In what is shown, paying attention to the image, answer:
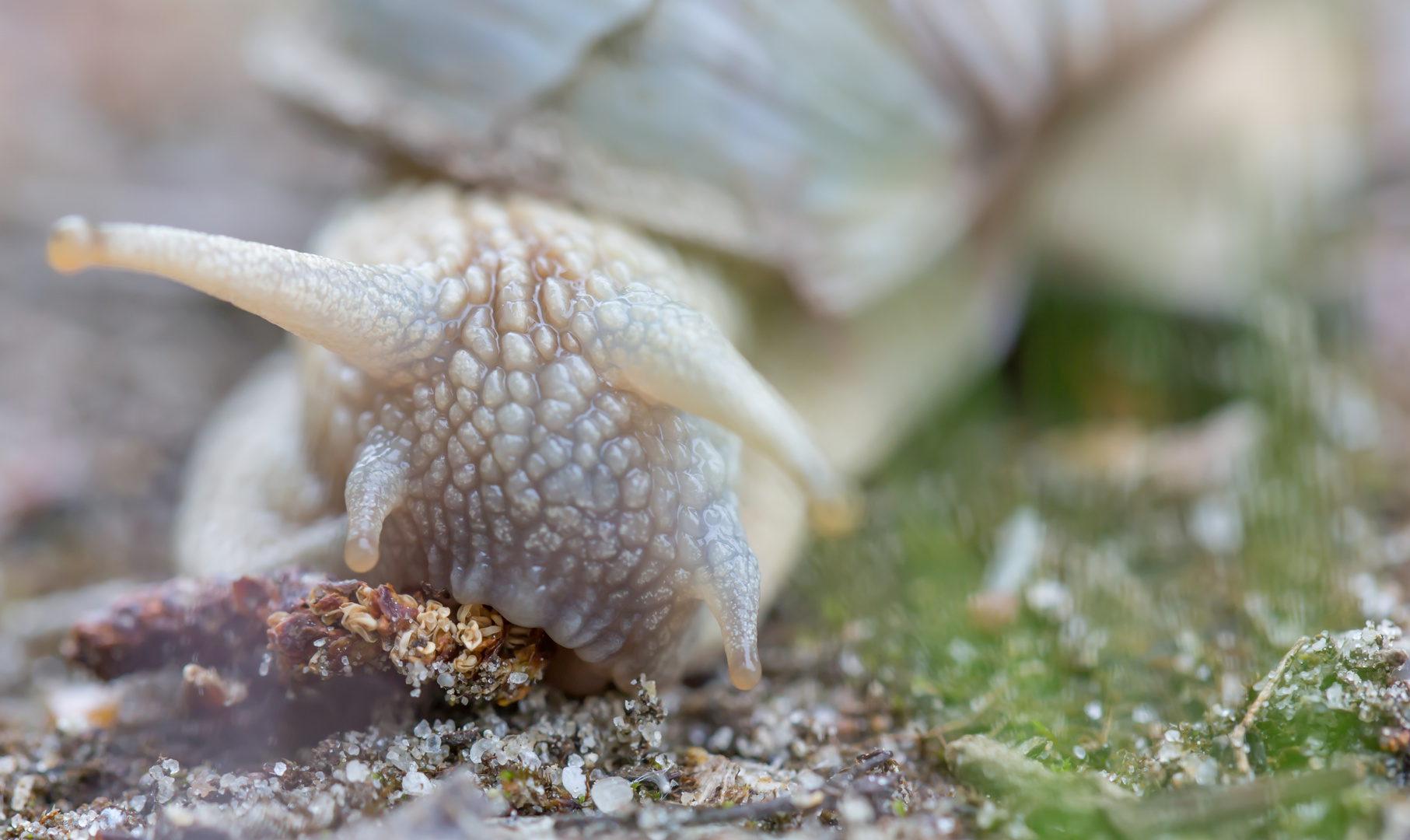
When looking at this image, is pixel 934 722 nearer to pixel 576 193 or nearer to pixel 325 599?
pixel 325 599

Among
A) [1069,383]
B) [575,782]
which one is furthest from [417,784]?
[1069,383]

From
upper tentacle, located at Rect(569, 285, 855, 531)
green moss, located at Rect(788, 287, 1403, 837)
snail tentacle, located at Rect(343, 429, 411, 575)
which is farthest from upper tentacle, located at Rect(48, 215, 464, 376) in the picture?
green moss, located at Rect(788, 287, 1403, 837)

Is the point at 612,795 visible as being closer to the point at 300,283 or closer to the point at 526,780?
the point at 526,780

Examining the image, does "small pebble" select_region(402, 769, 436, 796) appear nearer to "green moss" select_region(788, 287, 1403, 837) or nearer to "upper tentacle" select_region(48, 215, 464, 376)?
"upper tentacle" select_region(48, 215, 464, 376)

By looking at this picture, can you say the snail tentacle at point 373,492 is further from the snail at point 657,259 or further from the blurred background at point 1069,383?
the blurred background at point 1069,383

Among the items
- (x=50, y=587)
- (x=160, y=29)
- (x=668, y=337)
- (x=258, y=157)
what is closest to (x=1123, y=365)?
(x=668, y=337)
